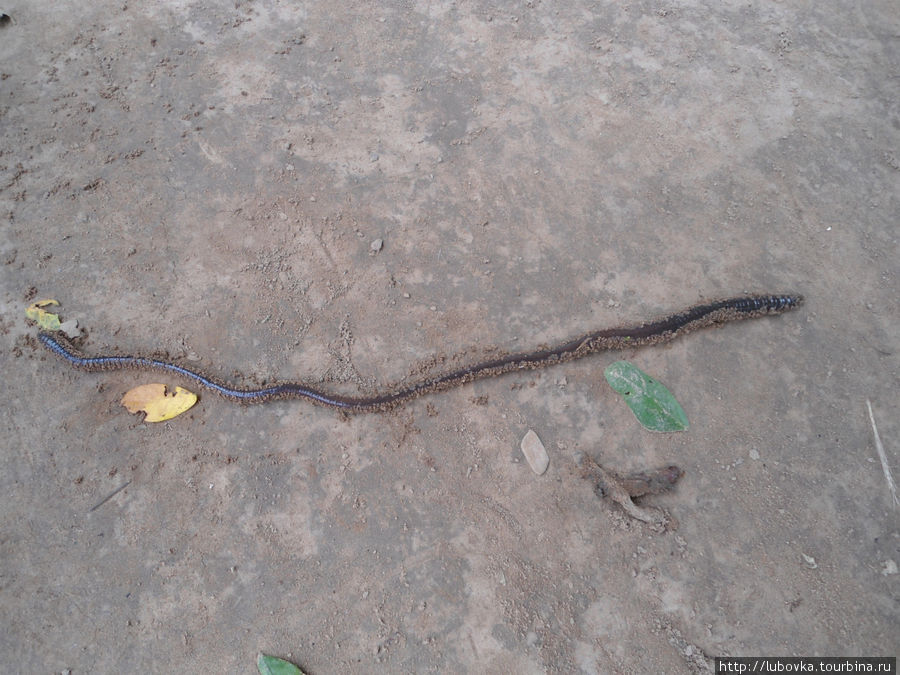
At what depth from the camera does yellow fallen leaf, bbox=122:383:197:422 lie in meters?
3.70

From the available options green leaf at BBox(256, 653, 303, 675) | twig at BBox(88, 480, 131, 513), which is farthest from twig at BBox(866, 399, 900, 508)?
twig at BBox(88, 480, 131, 513)

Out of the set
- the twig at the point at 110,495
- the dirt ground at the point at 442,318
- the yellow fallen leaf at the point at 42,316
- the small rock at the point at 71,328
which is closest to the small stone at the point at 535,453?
the dirt ground at the point at 442,318

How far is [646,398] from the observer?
12.2 ft

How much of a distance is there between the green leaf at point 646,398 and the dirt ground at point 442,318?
88 mm

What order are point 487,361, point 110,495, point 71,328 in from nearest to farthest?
point 110,495
point 487,361
point 71,328

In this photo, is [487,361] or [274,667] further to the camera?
[487,361]

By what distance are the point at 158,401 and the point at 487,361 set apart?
227 centimetres

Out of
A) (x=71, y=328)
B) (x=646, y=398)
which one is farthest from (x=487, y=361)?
(x=71, y=328)

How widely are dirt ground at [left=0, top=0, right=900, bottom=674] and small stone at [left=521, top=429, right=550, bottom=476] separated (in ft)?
0.24

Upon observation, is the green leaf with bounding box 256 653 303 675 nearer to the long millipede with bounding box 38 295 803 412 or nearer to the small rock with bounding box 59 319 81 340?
the long millipede with bounding box 38 295 803 412

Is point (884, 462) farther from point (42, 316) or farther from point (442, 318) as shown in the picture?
point (42, 316)

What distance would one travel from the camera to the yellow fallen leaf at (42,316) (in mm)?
3992

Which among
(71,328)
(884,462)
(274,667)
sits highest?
(884,462)

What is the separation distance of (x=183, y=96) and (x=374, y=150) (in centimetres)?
195
